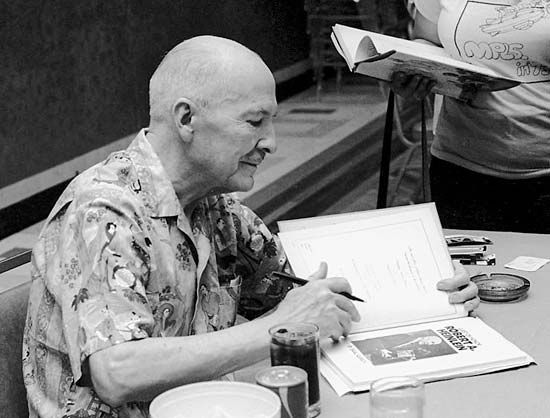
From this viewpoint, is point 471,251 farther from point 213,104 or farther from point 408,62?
point 213,104

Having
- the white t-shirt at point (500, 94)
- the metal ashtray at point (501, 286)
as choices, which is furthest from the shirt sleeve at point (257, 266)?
the white t-shirt at point (500, 94)

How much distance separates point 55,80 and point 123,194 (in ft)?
11.5

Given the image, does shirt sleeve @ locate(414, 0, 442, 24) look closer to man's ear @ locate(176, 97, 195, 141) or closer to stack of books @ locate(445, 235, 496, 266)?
stack of books @ locate(445, 235, 496, 266)

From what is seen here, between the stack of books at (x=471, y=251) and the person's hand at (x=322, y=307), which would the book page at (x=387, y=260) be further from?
the stack of books at (x=471, y=251)

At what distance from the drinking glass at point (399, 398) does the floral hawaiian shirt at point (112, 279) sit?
38 cm

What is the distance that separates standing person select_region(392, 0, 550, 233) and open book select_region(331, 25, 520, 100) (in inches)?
2.9

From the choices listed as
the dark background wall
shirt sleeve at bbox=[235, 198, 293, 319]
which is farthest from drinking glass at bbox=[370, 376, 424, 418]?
the dark background wall

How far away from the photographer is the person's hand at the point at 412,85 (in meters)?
2.38

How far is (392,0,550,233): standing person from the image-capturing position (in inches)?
95.7

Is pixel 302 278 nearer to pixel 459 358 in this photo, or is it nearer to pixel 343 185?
pixel 459 358

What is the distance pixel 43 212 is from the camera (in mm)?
4887

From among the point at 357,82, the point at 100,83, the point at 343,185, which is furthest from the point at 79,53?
the point at 357,82

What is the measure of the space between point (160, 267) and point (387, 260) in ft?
1.60

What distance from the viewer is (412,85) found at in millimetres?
2404
